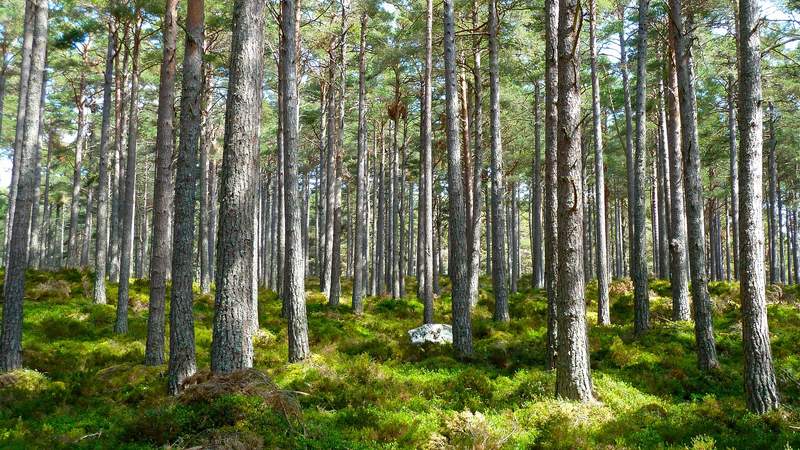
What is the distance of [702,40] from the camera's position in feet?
57.8

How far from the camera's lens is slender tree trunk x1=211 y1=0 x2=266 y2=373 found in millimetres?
6602

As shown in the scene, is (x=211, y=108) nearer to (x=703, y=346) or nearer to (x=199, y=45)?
(x=199, y=45)

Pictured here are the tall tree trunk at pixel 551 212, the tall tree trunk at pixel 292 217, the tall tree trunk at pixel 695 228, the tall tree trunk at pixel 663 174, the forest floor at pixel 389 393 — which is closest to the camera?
the forest floor at pixel 389 393

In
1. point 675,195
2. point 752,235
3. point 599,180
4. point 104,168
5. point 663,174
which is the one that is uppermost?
point 663,174

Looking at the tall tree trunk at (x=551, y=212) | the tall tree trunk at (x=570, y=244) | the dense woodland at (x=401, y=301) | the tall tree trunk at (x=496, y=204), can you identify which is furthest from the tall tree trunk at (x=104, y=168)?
the tall tree trunk at (x=570, y=244)

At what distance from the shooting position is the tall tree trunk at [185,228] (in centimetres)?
866

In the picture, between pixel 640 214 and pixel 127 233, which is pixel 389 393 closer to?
pixel 640 214

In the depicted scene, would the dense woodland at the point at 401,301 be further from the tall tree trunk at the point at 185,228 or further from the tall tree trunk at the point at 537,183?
the tall tree trunk at the point at 537,183

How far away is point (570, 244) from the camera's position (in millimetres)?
7355

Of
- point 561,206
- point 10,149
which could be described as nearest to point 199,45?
point 561,206

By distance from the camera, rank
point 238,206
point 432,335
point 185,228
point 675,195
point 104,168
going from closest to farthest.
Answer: point 238,206 → point 185,228 → point 675,195 → point 432,335 → point 104,168

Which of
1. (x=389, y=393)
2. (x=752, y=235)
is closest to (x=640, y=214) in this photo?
(x=752, y=235)

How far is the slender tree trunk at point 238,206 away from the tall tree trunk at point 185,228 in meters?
2.29

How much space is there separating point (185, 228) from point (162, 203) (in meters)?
1.60
